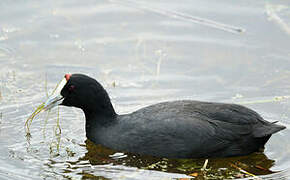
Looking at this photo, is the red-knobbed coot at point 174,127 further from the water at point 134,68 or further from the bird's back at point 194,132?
the water at point 134,68

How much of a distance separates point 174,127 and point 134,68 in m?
2.45

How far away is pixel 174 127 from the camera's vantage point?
6.05 meters

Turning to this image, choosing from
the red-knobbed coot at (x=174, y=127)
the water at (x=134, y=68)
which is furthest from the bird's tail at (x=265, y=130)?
the water at (x=134, y=68)

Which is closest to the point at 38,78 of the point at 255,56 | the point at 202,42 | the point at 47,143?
the point at 47,143

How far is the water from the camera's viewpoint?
6.15m

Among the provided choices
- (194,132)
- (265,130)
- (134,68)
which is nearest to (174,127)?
(194,132)

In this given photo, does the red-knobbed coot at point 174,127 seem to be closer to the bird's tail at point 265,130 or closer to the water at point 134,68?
the bird's tail at point 265,130

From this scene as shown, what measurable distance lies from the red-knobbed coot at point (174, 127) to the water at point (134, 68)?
0.53 ft

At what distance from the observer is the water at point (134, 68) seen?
242 inches

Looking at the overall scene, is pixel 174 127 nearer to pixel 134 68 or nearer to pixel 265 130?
pixel 265 130

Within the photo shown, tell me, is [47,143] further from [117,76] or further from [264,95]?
[264,95]

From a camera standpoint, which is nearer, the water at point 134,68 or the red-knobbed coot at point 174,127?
the red-knobbed coot at point 174,127

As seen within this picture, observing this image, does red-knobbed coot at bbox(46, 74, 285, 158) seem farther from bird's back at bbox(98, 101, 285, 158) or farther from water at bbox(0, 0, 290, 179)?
water at bbox(0, 0, 290, 179)

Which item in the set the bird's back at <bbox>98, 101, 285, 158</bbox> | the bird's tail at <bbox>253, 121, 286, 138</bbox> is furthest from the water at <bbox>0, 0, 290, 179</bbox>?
the bird's tail at <bbox>253, 121, 286, 138</bbox>
